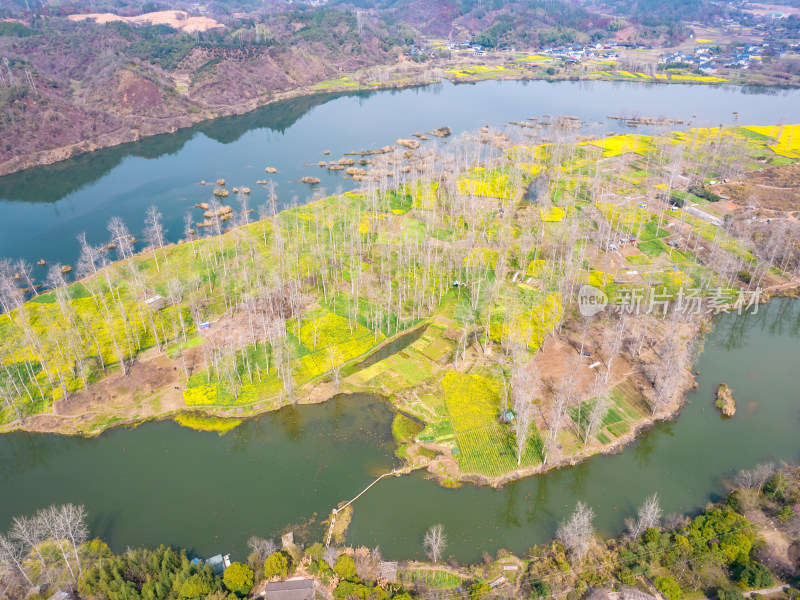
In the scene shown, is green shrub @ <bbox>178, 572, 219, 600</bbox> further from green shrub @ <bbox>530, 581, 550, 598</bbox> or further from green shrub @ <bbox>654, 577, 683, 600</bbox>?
green shrub @ <bbox>654, 577, 683, 600</bbox>

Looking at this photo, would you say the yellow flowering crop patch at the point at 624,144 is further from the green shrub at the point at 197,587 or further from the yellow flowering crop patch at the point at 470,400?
the green shrub at the point at 197,587

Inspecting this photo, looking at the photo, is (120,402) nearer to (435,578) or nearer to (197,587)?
(197,587)

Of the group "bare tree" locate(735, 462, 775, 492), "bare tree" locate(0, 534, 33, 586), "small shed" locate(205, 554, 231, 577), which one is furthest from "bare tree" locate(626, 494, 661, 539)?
"bare tree" locate(0, 534, 33, 586)

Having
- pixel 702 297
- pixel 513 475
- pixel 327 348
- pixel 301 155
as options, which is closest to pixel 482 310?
pixel 327 348

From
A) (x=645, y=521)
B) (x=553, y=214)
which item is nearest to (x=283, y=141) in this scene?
(x=553, y=214)

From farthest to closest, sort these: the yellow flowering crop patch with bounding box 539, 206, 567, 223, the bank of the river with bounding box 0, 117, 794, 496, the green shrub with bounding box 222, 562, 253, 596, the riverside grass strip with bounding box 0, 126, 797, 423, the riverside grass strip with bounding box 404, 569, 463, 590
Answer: the yellow flowering crop patch with bounding box 539, 206, 567, 223 → the riverside grass strip with bounding box 0, 126, 797, 423 → the bank of the river with bounding box 0, 117, 794, 496 → the riverside grass strip with bounding box 404, 569, 463, 590 → the green shrub with bounding box 222, 562, 253, 596

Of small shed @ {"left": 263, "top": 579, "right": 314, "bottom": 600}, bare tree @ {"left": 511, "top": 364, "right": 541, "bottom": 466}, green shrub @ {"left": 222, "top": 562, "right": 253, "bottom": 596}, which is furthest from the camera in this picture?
bare tree @ {"left": 511, "top": 364, "right": 541, "bottom": 466}
